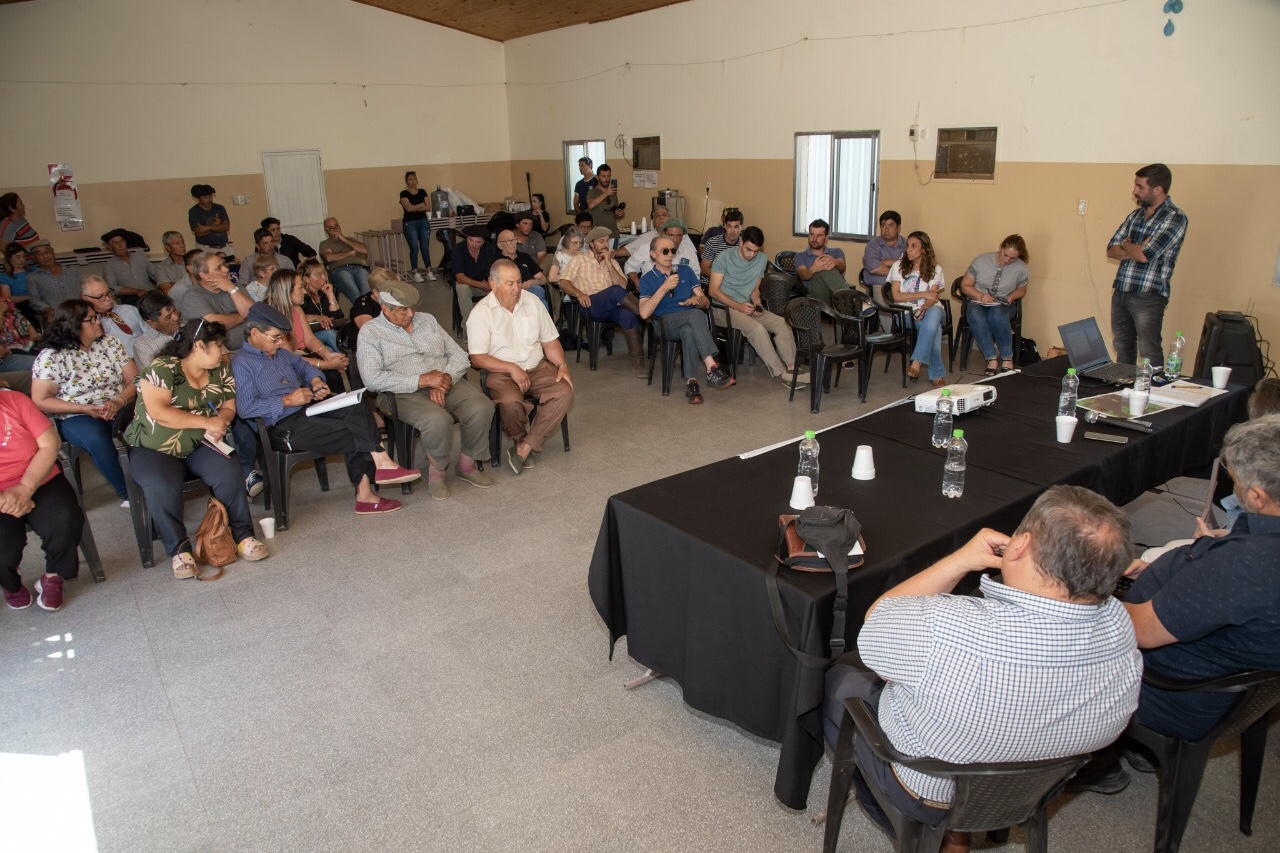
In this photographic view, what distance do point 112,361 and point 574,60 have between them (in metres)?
9.57

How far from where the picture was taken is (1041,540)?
5.57 feet

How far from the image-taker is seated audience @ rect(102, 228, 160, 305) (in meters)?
7.54

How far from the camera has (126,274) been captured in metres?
7.59

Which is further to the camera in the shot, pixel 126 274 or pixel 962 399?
pixel 126 274

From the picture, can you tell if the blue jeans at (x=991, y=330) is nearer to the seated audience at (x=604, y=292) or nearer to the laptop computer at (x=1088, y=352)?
the laptop computer at (x=1088, y=352)

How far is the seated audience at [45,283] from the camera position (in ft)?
22.6

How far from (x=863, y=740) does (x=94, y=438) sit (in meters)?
4.10

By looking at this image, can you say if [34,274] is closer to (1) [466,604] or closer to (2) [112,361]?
(2) [112,361]

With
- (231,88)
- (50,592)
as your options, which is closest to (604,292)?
(50,592)

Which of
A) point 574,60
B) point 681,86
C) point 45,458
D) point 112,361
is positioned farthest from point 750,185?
point 45,458

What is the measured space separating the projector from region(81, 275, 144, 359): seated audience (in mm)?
4011

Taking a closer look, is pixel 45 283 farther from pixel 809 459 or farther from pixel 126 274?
pixel 809 459

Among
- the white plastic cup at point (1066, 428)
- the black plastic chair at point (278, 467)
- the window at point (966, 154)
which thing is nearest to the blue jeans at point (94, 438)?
the black plastic chair at point (278, 467)

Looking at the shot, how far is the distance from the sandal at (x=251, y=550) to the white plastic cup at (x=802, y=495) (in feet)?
8.77
